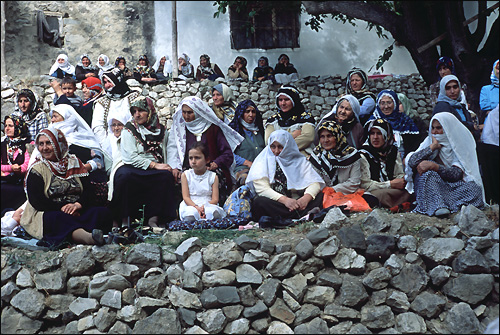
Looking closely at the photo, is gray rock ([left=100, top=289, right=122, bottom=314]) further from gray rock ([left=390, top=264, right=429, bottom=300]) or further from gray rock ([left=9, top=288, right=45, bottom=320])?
gray rock ([left=390, top=264, right=429, bottom=300])

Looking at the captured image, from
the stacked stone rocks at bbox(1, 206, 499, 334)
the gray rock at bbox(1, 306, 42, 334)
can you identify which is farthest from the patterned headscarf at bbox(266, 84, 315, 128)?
the gray rock at bbox(1, 306, 42, 334)

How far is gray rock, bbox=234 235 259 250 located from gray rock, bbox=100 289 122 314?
92cm

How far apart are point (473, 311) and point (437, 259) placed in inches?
16.8

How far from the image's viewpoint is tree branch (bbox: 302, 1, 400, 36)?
8.11 meters

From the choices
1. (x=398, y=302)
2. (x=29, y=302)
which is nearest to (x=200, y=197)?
(x=29, y=302)

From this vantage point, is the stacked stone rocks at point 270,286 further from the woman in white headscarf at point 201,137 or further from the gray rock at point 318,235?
the woman in white headscarf at point 201,137

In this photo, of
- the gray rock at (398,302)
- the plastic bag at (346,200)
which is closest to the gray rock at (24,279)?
the plastic bag at (346,200)

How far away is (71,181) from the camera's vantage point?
4504mm

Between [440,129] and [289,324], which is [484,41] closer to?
[440,129]

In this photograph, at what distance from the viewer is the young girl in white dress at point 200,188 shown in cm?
489

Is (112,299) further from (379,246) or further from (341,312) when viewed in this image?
(379,246)

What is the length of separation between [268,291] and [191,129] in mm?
1890

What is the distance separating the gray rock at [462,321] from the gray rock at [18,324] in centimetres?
285

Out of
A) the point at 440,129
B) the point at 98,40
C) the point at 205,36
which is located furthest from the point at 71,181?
the point at 205,36
